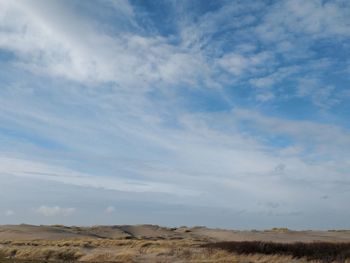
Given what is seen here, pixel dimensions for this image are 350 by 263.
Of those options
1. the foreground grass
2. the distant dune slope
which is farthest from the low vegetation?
the distant dune slope

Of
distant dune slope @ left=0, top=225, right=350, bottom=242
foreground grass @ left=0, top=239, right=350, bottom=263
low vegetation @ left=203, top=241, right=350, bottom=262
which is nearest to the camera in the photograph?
low vegetation @ left=203, top=241, right=350, bottom=262

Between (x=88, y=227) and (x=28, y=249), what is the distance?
50.1 metres

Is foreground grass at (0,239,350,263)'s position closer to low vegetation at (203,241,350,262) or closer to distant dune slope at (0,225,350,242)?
low vegetation at (203,241,350,262)

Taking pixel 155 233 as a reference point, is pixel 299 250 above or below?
below

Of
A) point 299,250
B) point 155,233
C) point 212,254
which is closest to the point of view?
point 299,250

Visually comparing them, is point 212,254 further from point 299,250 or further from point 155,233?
point 155,233

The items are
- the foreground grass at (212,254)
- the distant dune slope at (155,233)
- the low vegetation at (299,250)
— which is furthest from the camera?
the distant dune slope at (155,233)

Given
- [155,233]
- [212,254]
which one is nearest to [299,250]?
[212,254]

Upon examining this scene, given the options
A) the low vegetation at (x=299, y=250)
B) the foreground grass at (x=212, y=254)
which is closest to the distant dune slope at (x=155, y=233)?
the foreground grass at (x=212, y=254)

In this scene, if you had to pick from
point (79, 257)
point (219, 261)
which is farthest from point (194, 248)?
point (79, 257)

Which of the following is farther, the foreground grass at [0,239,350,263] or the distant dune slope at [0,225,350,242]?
the distant dune slope at [0,225,350,242]

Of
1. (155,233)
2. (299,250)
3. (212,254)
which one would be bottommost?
(212,254)

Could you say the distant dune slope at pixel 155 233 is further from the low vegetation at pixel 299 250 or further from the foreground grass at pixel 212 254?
the low vegetation at pixel 299 250

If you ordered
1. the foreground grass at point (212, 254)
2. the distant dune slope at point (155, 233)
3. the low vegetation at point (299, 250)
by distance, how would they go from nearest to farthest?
the low vegetation at point (299, 250), the foreground grass at point (212, 254), the distant dune slope at point (155, 233)
